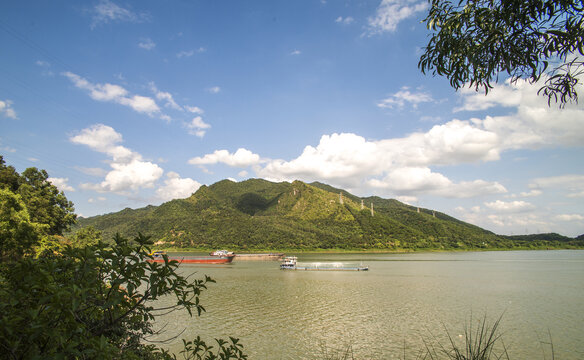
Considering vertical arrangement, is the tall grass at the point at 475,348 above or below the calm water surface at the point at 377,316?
above

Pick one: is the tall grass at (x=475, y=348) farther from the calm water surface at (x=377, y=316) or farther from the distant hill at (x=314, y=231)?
the distant hill at (x=314, y=231)

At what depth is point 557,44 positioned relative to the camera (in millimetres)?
4227

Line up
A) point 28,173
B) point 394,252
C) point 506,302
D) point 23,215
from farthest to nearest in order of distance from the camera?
point 394,252 → point 28,173 → point 506,302 → point 23,215

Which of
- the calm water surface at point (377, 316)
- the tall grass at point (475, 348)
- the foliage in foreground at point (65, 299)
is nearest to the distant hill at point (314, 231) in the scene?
the calm water surface at point (377, 316)

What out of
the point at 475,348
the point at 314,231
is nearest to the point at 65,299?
the point at 475,348

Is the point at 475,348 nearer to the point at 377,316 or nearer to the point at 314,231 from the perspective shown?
the point at 377,316

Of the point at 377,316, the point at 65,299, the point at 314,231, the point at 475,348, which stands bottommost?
the point at 377,316

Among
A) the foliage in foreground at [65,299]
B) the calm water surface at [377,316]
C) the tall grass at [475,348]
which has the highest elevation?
the foliage in foreground at [65,299]

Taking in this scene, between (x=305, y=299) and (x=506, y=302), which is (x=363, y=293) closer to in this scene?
(x=305, y=299)

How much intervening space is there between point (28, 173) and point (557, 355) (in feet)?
168

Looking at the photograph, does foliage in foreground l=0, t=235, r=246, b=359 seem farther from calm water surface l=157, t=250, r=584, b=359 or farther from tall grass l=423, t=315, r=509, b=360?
calm water surface l=157, t=250, r=584, b=359

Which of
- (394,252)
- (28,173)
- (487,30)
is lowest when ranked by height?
(394,252)

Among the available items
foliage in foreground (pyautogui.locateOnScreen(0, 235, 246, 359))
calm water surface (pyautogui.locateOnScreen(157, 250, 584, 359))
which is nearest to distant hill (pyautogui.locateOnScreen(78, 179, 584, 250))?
calm water surface (pyautogui.locateOnScreen(157, 250, 584, 359))

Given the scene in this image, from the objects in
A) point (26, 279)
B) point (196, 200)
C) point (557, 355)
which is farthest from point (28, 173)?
point (196, 200)
